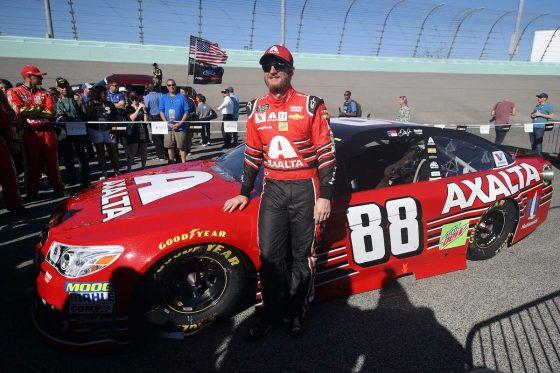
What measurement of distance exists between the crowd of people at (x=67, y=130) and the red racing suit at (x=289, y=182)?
4.07 m

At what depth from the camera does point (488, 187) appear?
10.7 ft

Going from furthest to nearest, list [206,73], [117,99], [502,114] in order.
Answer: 1. [206,73]
2. [502,114]
3. [117,99]

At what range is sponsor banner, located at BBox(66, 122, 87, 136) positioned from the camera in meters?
5.85

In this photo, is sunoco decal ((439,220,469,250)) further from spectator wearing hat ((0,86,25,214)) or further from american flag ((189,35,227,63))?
american flag ((189,35,227,63))

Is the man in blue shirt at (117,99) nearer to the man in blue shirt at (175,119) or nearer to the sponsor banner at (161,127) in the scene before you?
the sponsor banner at (161,127)

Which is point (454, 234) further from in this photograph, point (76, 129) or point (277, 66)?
point (76, 129)

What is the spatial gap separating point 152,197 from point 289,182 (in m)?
1.05

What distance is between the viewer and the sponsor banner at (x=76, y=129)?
230 inches

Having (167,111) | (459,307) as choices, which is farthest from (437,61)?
(459,307)

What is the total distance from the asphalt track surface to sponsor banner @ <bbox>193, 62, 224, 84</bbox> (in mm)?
7305

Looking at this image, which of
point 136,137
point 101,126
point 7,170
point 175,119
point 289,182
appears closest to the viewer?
point 289,182

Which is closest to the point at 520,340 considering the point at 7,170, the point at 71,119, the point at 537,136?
the point at 7,170

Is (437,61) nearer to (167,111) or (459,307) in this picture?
(167,111)

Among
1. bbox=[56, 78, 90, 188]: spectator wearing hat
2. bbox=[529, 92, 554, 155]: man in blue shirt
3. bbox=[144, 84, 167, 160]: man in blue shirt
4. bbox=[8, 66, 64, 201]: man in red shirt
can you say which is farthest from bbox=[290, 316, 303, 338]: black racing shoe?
bbox=[529, 92, 554, 155]: man in blue shirt
